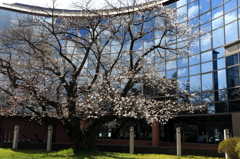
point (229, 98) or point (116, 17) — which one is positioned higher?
point (116, 17)

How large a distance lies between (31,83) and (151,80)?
6.80 m

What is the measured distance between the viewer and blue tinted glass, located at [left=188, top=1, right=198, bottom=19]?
24594 millimetres

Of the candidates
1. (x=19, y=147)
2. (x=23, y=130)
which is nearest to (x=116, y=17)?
(x=19, y=147)

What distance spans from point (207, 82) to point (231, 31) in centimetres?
464

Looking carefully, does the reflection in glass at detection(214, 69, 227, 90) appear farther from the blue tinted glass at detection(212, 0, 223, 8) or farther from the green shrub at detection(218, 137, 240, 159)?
the green shrub at detection(218, 137, 240, 159)

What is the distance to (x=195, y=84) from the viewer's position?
23391mm

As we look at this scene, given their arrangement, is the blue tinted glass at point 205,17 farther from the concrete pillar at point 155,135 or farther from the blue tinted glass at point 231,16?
A: the concrete pillar at point 155,135

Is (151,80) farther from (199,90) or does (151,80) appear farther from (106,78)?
(199,90)

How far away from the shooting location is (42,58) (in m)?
15.0

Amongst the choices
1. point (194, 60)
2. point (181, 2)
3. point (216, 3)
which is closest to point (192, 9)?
point (181, 2)

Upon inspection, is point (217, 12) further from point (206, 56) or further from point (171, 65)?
point (171, 65)

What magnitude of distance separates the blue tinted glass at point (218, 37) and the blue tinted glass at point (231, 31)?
506mm

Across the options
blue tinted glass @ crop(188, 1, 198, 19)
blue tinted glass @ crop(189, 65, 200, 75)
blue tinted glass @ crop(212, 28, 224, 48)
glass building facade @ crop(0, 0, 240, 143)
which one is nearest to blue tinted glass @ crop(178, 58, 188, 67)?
glass building facade @ crop(0, 0, 240, 143)

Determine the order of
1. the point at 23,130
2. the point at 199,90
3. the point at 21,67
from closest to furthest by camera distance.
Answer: the point at 21,67, the point at 199,90, the point at 23,130
